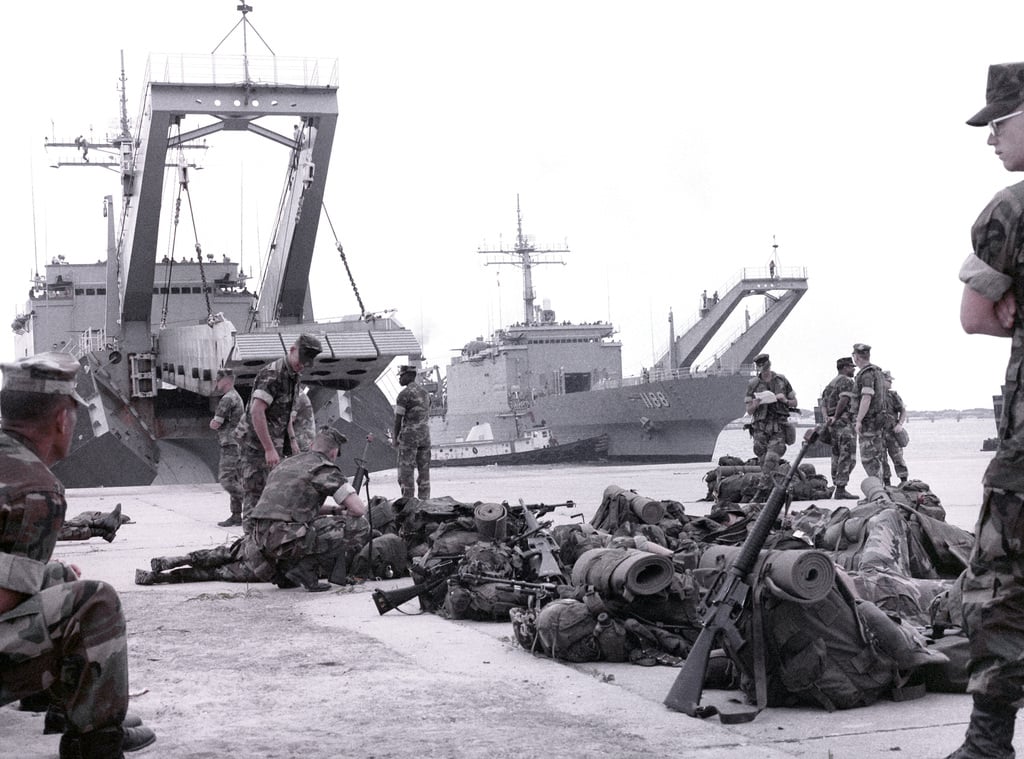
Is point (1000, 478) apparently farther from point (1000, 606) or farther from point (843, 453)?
point (843, 453)

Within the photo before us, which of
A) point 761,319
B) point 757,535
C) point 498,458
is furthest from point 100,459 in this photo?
point 761,319

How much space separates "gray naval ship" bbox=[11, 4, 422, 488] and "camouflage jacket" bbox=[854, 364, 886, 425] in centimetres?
720

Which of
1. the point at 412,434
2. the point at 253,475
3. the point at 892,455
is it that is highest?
the point at 412,434

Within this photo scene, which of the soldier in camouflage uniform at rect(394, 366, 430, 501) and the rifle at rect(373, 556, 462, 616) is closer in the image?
the rifle at rect(373, 556, 462, 616)

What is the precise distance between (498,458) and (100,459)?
22466 mm

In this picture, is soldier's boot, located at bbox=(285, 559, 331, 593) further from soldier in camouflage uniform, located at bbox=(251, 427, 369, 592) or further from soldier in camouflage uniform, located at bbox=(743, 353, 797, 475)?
soldier in camouflage uniform, located at bbox=(743, 353, 797, 475)

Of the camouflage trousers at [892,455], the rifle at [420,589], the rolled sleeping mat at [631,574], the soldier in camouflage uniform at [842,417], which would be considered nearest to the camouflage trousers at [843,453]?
the soldier in camouflage uniform at [842,417]

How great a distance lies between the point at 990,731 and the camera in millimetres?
2836

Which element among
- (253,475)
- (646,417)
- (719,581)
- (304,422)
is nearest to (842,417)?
(304,422)

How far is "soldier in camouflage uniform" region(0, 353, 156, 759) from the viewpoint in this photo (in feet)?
9.14

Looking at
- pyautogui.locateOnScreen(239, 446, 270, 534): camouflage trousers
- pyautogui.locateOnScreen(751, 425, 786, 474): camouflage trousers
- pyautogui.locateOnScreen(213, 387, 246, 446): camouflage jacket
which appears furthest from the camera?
pyautogui.locateOnScreen(751, 425, 786, 474): camouflage trousers

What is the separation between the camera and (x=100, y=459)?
19.7 meters

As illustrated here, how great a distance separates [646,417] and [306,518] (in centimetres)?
3538

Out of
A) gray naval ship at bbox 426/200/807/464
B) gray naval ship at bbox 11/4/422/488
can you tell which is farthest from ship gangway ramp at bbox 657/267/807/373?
gray naval ship at bbox 11/4/422/488
